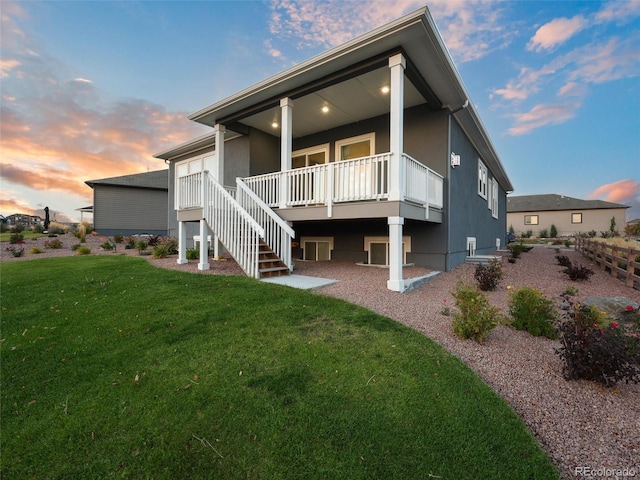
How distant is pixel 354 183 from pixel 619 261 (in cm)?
715

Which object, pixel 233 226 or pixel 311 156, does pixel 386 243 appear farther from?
pixel 233 226

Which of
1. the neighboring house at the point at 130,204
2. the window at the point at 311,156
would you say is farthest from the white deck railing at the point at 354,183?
the neighboring house at the point at 130,204

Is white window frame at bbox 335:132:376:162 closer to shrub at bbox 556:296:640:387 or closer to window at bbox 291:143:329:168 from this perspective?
window at bbox 291:143:329:168

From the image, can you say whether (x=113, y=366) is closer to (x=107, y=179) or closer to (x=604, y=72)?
(x=604, y=72)

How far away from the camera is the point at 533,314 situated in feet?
13.9

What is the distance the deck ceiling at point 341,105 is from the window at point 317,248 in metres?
3.91

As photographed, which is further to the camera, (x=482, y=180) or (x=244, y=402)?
(x=482, y=180)

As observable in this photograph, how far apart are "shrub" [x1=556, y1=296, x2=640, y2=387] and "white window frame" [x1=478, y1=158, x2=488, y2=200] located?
10267 millimetres

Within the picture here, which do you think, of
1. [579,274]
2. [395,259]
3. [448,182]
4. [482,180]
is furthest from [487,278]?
[482,180]

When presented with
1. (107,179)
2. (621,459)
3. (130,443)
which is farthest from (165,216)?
(621,459)

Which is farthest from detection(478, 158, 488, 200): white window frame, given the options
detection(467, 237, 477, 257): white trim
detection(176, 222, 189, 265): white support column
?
detection(176, 222, 189, 265): white support column

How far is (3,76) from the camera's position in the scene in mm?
7238

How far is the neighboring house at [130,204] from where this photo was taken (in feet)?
67.7

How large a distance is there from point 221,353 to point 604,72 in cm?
1582
